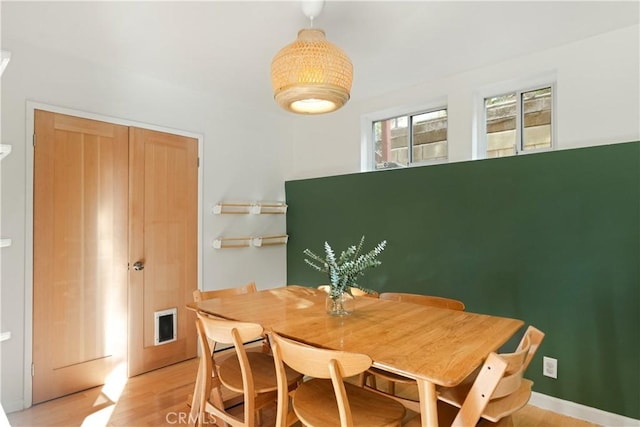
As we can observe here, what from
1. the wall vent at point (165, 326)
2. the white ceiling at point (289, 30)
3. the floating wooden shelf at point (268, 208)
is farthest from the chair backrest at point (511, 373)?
the floating wooden shelf at point (268, 208)

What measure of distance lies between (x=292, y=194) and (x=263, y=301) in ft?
7.16

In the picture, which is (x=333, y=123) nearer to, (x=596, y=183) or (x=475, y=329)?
(x=596, y=183)

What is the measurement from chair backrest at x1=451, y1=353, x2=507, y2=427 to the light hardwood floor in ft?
4.82

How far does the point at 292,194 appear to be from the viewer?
4.36 metres

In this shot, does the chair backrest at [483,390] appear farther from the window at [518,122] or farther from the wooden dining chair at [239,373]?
the window at [518,122]

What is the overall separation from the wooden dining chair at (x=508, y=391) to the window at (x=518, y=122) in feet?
6.02

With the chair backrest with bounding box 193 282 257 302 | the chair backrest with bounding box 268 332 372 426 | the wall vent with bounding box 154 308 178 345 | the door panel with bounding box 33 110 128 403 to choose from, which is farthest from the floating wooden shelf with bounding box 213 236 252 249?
the chair backrest with bounding box 268 332 372 426

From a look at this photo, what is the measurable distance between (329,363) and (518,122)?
2.61 metres

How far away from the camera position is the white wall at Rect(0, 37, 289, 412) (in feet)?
8.29

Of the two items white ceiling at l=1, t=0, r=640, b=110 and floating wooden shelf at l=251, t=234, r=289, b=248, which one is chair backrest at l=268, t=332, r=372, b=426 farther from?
floating wooden shelf at l=251, t=234, r=289, b=248

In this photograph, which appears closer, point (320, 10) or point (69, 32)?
point (320, 10)

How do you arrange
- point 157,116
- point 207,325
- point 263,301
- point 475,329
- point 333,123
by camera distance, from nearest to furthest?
point 475,329, point 207,325, point 263,301, point 157,116, point 333,123

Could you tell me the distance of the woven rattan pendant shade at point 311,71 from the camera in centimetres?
176

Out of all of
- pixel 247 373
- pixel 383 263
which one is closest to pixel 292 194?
pixel 383 263
